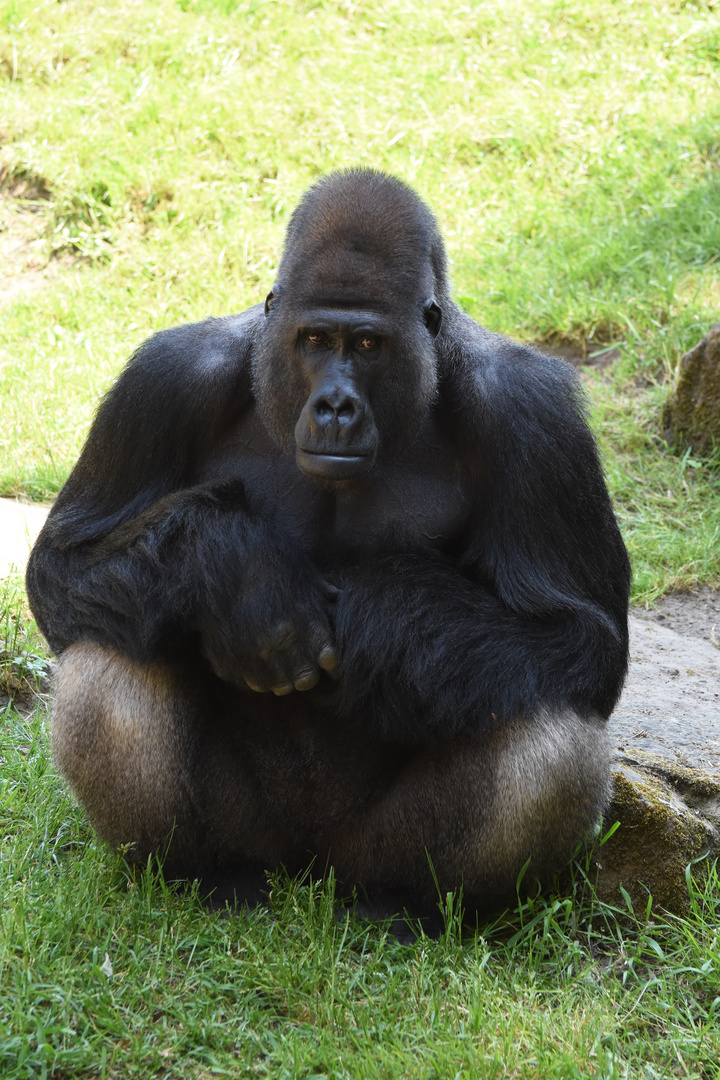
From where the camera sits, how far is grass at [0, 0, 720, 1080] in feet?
8.93

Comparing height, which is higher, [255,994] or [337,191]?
[337,191]

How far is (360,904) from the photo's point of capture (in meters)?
3.25

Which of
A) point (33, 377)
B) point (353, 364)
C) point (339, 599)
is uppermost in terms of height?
point (353, 364)

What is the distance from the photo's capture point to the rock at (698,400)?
6.24 metres

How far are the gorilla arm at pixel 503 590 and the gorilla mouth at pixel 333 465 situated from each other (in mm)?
342

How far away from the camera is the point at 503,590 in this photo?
3.13 metres

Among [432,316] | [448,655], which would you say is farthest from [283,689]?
[432,316]

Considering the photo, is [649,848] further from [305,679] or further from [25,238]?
[25,238]

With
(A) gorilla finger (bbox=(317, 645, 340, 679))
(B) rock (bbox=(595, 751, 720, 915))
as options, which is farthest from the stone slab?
(A) gorilla finger (bbox=(317, 645, 340, 679))

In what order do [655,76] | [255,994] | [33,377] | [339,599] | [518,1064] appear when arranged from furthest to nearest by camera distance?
1. [655,76]
2. [33,377]
3. [339,599]
4. [255,994]
5. [518,1064]

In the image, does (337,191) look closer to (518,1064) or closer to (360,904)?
(360,904)

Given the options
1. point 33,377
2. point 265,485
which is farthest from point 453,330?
point 33,377

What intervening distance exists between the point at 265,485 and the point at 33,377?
12.6 feet

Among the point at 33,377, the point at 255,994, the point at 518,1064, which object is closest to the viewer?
the point at 518,1064
